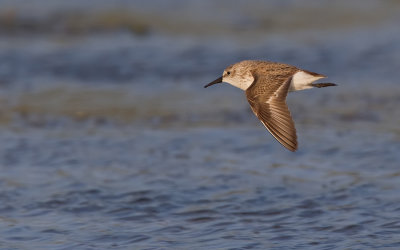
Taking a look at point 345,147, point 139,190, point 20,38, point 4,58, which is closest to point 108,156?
point 139,190

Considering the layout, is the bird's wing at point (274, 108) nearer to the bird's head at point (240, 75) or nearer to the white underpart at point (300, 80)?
the white underpart at point (300, 80)

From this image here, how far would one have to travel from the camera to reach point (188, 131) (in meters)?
8.52

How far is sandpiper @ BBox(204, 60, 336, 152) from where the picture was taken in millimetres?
5512

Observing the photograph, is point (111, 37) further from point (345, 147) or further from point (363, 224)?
point (363, 224)

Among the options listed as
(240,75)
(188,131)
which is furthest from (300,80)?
(188,131)

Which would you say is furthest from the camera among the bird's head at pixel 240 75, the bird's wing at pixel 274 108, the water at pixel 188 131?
the bird's head at pixel 240 75

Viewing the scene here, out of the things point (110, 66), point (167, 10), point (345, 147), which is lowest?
point (345, 147)

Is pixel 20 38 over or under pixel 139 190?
over

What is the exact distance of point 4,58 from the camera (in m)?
11.4

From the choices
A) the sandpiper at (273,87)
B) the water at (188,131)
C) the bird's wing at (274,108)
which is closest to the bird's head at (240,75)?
the sandpiper at (273,87)

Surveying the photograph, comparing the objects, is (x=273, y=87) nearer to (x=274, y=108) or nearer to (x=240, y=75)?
(x=274, y=108)

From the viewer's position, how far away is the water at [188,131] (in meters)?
6.03

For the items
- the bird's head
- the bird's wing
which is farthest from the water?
the bird's head

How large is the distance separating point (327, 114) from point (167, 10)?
4.90 meters
